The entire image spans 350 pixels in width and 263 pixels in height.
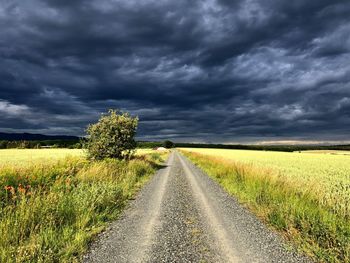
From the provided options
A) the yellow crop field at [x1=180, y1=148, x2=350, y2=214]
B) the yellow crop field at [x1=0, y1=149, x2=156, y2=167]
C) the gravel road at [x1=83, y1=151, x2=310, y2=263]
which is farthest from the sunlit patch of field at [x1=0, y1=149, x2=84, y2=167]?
the yellow crop field at [x1=180, y1=148, x2=350, y2=214]

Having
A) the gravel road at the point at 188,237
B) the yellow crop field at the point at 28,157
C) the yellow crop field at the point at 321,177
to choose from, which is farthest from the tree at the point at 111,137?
the gravel road at the point at 188,237

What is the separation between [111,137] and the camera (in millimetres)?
31828

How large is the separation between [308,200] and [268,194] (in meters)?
2.31

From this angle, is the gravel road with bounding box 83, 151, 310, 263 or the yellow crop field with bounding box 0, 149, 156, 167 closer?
the gravel road with bounding box 83, 151, 310, 263

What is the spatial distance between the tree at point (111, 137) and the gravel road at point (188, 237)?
18317mm

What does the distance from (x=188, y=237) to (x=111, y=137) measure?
78.9 feet

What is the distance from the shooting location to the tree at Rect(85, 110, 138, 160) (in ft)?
103

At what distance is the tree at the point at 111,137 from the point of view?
103ft

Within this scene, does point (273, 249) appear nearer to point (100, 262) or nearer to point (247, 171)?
point (100, 262)

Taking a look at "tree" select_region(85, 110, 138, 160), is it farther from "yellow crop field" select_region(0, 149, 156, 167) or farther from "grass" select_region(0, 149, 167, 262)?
"grass" select_region(0, 149, 167, 262)

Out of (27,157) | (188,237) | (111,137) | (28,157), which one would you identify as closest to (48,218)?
(188,237)

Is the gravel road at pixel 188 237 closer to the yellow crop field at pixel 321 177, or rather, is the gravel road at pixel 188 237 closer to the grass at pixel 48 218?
the grass at pixel 48 218

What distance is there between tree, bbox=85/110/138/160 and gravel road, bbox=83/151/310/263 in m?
18.3

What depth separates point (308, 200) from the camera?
39.2 ft
